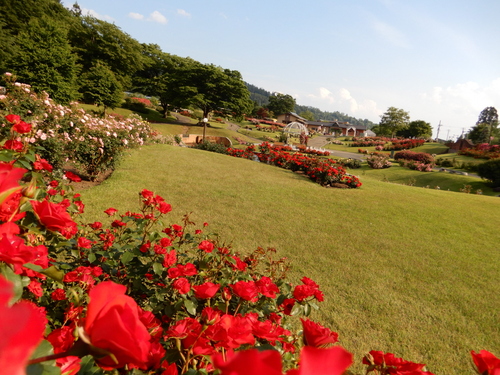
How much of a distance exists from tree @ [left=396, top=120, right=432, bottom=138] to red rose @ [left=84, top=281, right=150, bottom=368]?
60.5m

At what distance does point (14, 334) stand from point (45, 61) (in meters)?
19.0

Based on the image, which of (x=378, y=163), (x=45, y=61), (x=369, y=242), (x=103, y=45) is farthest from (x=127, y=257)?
→ (x=103, y=45)

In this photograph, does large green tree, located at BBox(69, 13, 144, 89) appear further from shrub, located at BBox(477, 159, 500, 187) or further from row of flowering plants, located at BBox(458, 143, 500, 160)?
row of flowering plants, located at BBox(458, 143, 500, 160)

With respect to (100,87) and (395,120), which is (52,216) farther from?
(395,120)

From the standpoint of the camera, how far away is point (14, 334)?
20 centimetres

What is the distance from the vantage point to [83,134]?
617 cm

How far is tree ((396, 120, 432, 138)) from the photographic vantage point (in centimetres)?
5153

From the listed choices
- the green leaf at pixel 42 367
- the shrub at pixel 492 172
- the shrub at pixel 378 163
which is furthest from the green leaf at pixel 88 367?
the shrub at pixel 378 163

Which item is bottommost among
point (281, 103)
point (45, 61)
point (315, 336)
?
point (315, 336)

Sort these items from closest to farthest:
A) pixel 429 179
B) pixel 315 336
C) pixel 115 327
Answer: pixel 115 327, pixel 315 336, pixel 429 179

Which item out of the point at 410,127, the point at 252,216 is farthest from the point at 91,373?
the point at 410,127

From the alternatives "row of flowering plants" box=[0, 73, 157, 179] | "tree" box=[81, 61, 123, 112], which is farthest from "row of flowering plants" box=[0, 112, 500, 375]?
"tree" box=[81, 61, 123, 112]

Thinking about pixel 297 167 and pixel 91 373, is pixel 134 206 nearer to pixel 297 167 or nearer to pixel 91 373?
→ pixel 91 373

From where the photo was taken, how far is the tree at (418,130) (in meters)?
51.5
